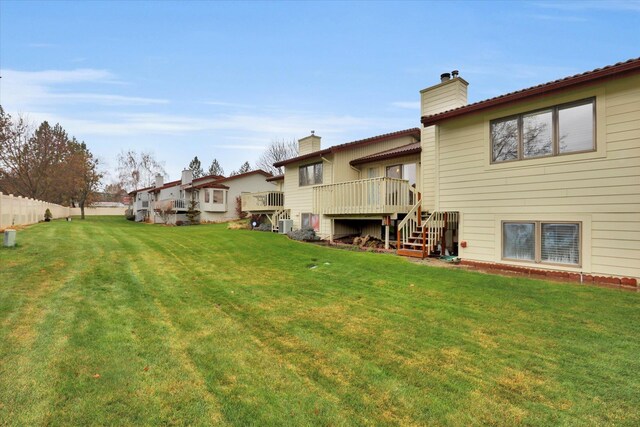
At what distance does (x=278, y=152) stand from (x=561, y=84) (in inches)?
1830

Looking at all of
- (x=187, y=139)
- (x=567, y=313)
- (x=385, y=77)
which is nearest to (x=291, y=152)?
(x=187, y=139)

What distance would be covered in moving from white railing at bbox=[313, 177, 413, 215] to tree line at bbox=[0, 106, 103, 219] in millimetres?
34820

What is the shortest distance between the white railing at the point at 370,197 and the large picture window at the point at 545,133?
416cm

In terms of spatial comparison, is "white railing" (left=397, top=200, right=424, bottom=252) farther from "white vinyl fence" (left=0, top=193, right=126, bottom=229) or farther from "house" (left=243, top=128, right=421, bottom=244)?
"white vinyl fence" (left=0, top=193, right=126, bottom=229)

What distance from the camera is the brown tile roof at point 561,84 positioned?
685 cm

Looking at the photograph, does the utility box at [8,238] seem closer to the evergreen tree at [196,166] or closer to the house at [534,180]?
the house at [534,180]

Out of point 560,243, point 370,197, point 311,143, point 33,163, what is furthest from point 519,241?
point 33,163

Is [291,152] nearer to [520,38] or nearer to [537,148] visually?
[520,38]

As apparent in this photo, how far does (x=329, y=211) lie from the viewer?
48.8 feet

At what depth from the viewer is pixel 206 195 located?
31.9 m

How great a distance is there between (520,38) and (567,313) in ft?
41.3

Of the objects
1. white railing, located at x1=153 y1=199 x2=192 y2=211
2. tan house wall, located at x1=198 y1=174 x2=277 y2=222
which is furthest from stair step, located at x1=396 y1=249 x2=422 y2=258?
white railing, located at x1=153 y1=199 x2=192 y2=211

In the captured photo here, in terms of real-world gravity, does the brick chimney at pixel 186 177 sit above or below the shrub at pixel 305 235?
above

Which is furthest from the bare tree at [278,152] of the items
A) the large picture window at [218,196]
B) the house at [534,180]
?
the house at [534,180]
